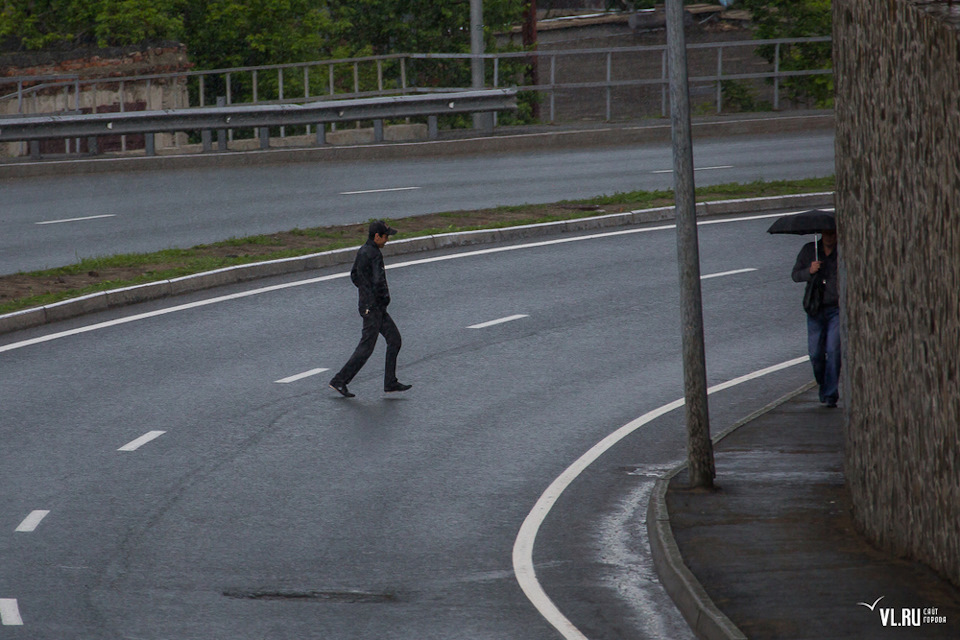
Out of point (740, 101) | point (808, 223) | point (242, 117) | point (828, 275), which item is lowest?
→ point (828, 275)

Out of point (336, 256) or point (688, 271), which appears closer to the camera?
point (688, 271)

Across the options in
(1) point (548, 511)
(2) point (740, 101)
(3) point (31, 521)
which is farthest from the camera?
(2) point (740, 101)

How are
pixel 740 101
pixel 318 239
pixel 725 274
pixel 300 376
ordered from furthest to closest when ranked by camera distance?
pixel 740 101 < pixel 318 239 < pixel 725 274 < pixel 300 376

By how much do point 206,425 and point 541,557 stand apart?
4.24 meters

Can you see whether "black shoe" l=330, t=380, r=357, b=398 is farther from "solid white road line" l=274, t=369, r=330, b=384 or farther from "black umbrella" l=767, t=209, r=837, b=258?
"black umbrella" l=767, t=209, r=837, b=258

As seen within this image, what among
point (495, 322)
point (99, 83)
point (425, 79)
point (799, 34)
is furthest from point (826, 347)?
point (425, 79)

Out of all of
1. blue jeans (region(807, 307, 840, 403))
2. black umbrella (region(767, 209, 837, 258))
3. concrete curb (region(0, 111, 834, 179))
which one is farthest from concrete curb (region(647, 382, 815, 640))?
concrete curb (region(0, 111, 834, 179))

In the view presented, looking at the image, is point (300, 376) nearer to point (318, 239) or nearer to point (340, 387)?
point (340, 387)

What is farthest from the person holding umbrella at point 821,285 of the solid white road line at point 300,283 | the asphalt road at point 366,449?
the solid white road line at point 300,283

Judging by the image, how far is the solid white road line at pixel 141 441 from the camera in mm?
11836

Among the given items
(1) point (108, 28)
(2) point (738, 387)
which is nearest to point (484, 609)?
(2) point (738, 387)

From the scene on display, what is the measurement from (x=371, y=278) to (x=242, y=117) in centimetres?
1538

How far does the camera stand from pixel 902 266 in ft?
29.6

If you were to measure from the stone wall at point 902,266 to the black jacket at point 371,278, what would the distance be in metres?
5.01
